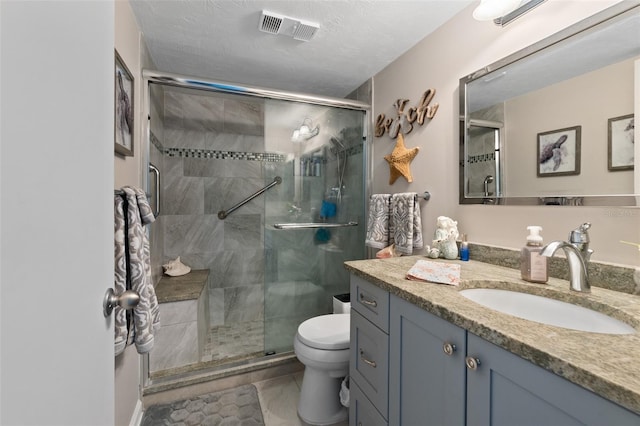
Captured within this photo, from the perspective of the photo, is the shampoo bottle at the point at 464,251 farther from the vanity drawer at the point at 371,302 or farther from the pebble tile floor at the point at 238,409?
the pebble tile floor at the point at 238,409

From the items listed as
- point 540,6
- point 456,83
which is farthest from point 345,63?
point 540,6

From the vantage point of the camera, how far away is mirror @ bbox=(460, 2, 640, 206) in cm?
89

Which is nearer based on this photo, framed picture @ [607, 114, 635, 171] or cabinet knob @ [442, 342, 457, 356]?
cabinet knob @ [442, 342, 457, 356]

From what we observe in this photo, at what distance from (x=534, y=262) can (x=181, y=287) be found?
6.92 ft

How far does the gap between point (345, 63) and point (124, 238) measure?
5.79ft

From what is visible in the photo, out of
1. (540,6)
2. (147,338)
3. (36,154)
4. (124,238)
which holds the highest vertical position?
(540,6)

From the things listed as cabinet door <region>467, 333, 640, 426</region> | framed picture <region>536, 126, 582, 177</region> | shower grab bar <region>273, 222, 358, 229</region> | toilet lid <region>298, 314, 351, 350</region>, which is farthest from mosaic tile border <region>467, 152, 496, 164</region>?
toilet lid <region>298, 314, 351, 350</region>

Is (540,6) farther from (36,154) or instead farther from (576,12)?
(36,154)

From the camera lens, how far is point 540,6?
111cm

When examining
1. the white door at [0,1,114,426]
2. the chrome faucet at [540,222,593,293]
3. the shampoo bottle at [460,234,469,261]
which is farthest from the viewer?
the shampoo bottle at [460,234,469,261]

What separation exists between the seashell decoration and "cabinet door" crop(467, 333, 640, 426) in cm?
230

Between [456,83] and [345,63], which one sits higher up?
[345,63]

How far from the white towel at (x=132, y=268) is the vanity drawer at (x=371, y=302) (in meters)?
0.88

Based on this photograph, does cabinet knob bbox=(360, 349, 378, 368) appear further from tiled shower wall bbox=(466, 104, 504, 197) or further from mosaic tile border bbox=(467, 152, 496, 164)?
mosaic tile border bbox=(467, 152, 496, 164)
